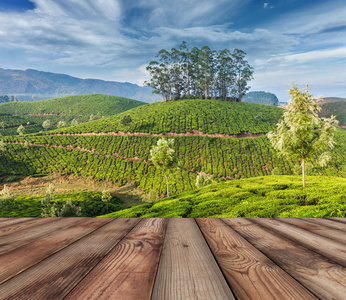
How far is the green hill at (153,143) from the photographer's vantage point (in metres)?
50.3

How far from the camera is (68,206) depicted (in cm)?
2578

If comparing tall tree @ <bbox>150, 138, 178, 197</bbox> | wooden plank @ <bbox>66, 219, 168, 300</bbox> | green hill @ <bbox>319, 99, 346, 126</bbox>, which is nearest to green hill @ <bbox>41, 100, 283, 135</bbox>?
tall tree @ <bbox>150, 138, 178, 197</bbox>

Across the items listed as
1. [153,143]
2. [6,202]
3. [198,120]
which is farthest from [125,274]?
[198,120]

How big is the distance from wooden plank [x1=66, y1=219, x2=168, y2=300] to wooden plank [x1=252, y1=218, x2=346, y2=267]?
4.97 feet

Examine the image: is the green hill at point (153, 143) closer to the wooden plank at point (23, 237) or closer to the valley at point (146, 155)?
the valley at point (146, 155)

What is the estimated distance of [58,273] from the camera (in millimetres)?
1219

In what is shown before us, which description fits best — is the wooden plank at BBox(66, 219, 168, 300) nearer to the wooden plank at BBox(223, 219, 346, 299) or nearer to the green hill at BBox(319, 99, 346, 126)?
the wooden plank at BBox(223, 219, 346, 299)

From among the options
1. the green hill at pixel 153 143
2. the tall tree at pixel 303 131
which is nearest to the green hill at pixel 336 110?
the green hill at pixel 153 143

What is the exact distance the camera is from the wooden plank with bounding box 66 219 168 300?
0.97 meters

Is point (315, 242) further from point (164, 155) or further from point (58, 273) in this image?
point (164, 155)

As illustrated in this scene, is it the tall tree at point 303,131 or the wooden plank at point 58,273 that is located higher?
the tall tree at point 303,131

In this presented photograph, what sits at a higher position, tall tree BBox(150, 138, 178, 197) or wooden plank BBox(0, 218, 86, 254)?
wooden plank BBox(0, 218, 86, 254)

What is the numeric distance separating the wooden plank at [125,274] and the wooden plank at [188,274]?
0.08 meters

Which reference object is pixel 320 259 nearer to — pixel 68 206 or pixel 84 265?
pixel 84 265
